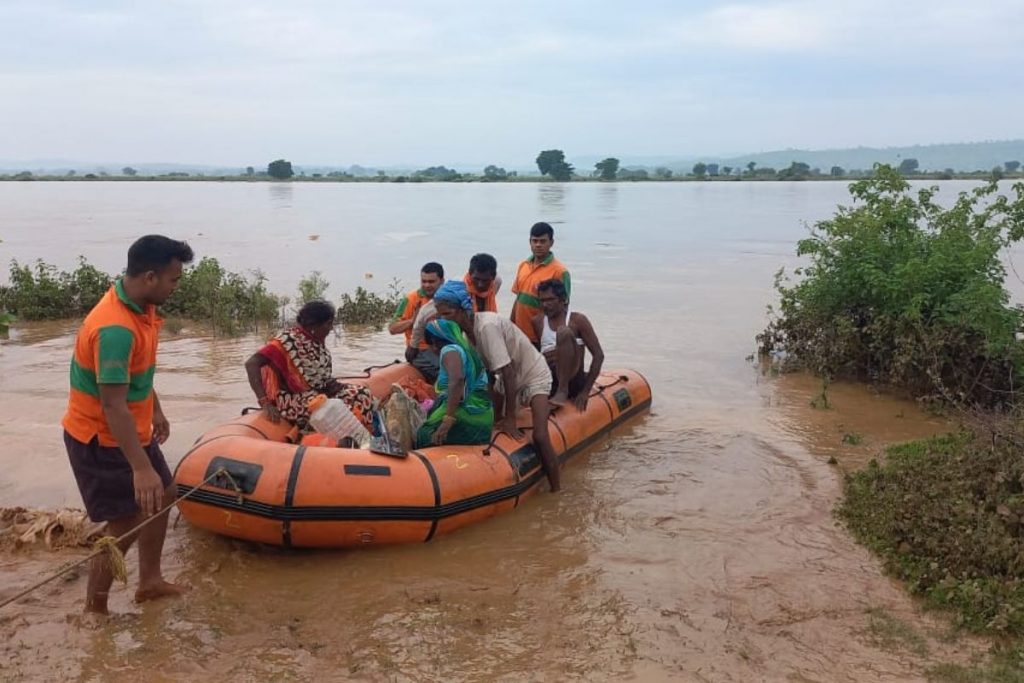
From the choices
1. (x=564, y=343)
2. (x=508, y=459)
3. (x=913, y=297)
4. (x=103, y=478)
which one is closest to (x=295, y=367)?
(x=508, y=459)

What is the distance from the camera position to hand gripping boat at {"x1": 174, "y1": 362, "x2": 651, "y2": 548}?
13.9 feet

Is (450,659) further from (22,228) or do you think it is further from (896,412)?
(22,228)

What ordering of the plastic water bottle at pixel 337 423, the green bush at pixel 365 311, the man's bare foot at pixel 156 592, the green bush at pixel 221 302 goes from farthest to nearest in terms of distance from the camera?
1. the green bush at pixel 365 311
2. the green bush at pixel 221 302
3. the plastic water bottle at pixel 337 423
4. the man's bare foot at pixel 156 592

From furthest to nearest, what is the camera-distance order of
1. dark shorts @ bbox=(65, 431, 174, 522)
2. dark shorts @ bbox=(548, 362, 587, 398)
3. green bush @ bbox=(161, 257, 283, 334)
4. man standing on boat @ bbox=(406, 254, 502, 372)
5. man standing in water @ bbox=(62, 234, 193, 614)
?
green bush @ bbox=(161, 257, 283, 334), dark shorts @ bbox=(548, 362, 587, 398), man standing on boat @ bbox=(406, 254, 502, 372), dark shorts @ bbox=(65, 431, 174, 522), man standing in water @ bbox=(62, 234, 193, 614)

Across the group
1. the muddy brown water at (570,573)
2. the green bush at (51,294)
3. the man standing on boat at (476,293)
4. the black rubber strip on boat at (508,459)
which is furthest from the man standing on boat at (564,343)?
the green bush at (51,294)

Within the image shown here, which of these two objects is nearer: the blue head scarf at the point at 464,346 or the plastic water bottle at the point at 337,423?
the blue head scarf at the point at 464,346

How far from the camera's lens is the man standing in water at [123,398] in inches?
123

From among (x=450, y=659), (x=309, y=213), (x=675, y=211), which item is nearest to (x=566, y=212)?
(x=675, y=211)

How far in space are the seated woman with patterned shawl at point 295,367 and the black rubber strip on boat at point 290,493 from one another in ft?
2.75

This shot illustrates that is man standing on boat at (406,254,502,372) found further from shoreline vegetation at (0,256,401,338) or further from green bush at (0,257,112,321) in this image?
green bush at (0,257,112,321)

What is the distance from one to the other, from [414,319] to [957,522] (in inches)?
159

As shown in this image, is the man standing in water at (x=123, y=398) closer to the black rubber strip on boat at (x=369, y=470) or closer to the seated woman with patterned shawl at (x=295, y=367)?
the black rubber strip on boat at (x=369, y=470)

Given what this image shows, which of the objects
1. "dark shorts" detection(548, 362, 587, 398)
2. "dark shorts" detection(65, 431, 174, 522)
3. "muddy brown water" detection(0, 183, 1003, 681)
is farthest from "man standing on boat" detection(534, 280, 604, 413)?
"dark shorts" detection(65, 431, 174, 522)

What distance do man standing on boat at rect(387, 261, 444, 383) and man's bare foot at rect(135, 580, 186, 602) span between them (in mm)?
2891
